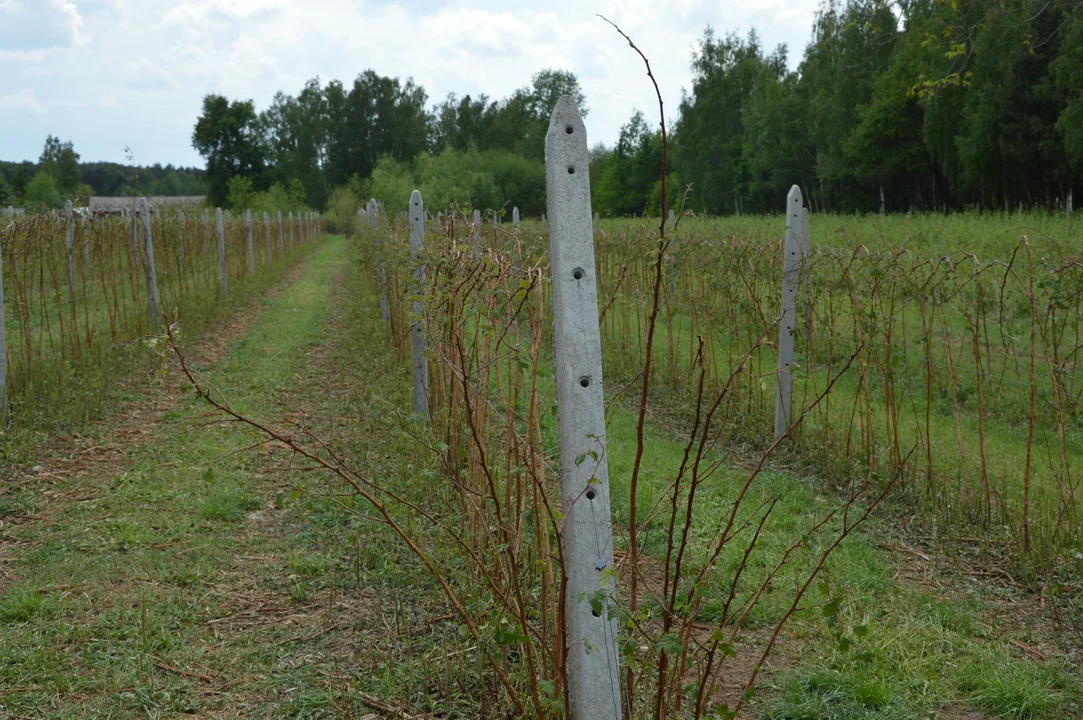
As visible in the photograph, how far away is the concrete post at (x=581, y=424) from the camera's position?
2010 millimetres

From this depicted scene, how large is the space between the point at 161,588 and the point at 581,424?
286cm

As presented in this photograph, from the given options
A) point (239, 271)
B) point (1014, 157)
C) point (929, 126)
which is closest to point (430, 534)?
point (239, 271)

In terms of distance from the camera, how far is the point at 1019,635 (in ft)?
11.9

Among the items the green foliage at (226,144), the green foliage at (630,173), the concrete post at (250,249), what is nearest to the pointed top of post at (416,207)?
the concrete post at (250,249)

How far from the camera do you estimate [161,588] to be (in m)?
4.05

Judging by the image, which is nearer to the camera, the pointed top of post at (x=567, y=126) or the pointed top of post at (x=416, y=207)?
the pointed top of post at (x=567, y=126)

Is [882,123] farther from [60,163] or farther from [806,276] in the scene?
[60,163]

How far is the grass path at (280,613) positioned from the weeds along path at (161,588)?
0.01 metres

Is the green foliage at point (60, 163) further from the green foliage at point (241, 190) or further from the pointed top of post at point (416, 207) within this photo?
the pointed top of post at point (416, 207)

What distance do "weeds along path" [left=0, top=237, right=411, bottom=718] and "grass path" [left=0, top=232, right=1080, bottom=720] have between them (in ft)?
0.04

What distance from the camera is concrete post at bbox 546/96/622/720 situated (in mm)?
2010

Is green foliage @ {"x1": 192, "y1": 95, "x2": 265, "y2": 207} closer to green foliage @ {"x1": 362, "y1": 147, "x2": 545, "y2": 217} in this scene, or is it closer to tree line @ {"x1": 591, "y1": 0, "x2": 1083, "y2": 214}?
green foliage @ {"x1": 362, "y1": 147, "x2": 545, "y2": 217}

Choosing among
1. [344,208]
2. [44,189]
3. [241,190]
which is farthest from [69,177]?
[344,208]

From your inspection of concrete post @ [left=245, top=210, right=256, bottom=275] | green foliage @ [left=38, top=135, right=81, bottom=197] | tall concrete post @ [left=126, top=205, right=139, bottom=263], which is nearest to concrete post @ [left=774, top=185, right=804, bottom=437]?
tall concrete post @ [left=126, top=205, right=139, bottom=263]
